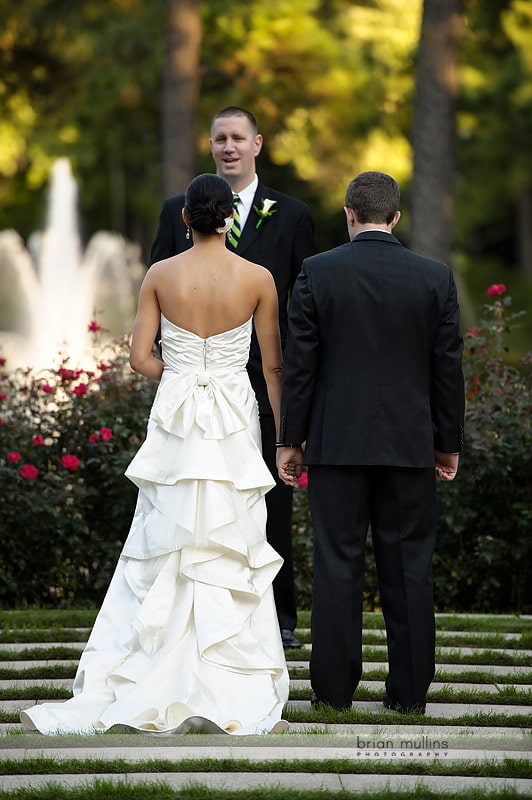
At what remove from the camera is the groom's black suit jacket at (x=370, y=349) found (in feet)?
17.2

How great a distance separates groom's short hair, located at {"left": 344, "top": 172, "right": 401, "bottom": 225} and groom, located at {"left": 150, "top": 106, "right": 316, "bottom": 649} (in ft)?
Result: 3.72

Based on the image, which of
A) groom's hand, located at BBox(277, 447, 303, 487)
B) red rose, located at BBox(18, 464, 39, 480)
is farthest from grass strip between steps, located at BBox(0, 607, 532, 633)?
groom's hand, located at BBox(277, 447, 303, 487)

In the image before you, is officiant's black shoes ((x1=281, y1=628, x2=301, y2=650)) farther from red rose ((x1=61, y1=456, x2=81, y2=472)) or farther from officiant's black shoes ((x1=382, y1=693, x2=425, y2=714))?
red rose ((x1=61, y1=456, x2=81, y2=472))

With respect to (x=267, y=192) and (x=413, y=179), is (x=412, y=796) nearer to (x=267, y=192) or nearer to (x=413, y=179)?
(x=267, y=192)

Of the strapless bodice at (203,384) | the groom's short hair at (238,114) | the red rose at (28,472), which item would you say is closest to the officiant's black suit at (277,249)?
the groom's short hair at (238,114)

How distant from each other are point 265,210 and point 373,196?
1194 millimetres

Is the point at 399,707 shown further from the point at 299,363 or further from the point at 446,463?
the point at 299,363

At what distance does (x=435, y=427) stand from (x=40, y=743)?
2.02m

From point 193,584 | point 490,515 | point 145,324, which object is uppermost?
point 145,324

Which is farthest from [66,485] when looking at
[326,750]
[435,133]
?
[435,133]

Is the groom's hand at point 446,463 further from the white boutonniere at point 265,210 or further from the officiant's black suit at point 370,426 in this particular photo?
the white boutonniere at point 265,210

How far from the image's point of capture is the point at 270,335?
5609 millimetres

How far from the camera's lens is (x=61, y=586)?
27.0ft

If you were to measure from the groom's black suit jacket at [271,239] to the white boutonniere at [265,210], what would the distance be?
0.02 meters
